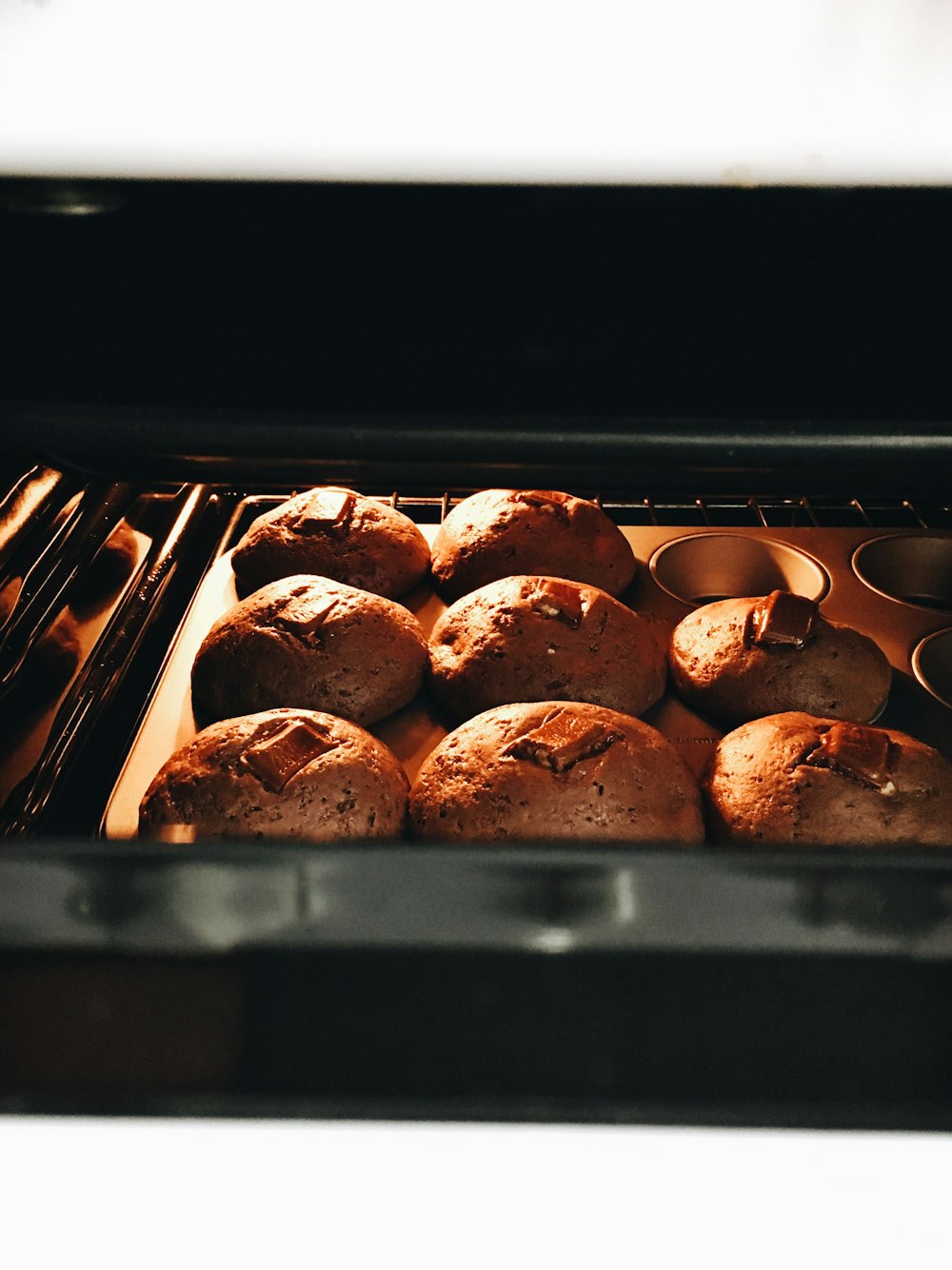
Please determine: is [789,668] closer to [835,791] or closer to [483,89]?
[835,791]

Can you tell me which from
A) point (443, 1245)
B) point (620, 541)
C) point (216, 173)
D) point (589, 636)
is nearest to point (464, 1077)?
point (443, 1245)

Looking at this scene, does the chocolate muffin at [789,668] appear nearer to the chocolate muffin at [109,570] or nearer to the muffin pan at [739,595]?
the muffin pan at [739,595]

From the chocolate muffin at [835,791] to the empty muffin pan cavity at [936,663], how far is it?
0.81ft

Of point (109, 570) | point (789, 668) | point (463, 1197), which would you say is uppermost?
point (109, 570)

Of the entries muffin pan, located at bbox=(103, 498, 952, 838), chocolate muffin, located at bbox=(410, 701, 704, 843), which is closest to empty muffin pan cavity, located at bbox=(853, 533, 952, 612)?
muffin pan, located at bbox=(103, 498, 952, 838)

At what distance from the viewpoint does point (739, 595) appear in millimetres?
1578

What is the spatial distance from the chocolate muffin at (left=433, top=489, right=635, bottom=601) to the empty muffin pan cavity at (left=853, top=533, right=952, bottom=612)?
0.36m

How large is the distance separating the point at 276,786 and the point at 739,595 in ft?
2.74

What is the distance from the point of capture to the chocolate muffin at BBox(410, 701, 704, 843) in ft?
3.42

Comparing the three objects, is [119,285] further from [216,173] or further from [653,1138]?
[653,1138]

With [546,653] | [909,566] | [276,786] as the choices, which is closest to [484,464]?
[276,786]

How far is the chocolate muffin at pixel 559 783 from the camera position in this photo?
104 centimetres

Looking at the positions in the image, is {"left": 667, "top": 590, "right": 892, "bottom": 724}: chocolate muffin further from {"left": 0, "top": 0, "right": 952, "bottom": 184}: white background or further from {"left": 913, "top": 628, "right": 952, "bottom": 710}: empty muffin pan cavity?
{"left": 0, "top": 0, "right": 952, "bottom": 184}: white background

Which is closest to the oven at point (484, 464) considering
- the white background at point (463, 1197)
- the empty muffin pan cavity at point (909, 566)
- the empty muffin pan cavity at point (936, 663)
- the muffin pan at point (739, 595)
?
the white background at point (463, 1197)
